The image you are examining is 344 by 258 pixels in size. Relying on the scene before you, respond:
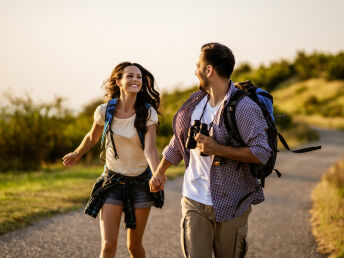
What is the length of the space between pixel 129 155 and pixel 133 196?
355mm

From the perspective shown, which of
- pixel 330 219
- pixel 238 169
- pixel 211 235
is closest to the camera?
pixel 238 169

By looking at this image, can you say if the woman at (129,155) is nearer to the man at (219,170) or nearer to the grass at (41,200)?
the man at (219,170)

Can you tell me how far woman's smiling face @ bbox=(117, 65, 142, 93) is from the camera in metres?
3.77

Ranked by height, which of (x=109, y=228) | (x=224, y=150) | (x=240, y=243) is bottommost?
(x=109, y=228)

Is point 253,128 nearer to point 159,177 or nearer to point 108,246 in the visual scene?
point 159,177

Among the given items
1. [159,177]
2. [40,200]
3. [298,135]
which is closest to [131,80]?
[159,177]

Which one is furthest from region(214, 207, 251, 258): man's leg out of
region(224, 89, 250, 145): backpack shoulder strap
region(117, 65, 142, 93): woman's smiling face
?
region(117, 65, 142, 93): woman's smiling face

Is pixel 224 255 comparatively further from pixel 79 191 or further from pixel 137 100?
pixel 79 191

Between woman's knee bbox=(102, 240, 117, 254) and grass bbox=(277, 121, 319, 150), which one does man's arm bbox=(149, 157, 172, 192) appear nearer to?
woman's knee bbox=(102, 240, 117, 254)

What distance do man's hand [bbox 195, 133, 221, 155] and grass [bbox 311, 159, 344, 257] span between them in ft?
9.09

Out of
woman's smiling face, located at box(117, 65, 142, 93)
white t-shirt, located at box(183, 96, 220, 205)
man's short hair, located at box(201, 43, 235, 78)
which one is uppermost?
man's short hair, located at box(201, 43, 235, 78)

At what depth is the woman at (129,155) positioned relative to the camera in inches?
140

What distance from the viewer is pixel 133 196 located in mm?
3648

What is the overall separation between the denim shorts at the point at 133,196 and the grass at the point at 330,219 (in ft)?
8.05
